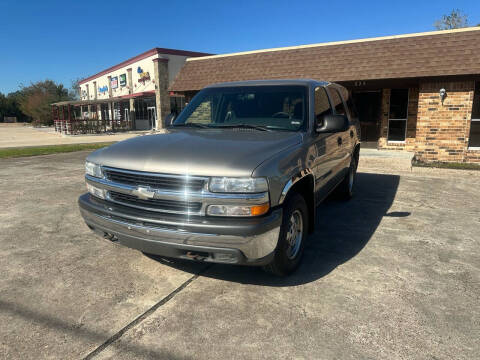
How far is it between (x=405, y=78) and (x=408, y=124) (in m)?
2.82

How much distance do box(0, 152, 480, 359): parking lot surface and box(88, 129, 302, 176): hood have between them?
1.14 m

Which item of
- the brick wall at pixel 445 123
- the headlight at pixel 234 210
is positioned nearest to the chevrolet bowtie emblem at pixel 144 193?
the headlight at pixel 234 210

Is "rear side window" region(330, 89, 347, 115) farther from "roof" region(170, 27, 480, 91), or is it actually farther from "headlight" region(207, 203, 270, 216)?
"roof" region(170, 27, 480, 91)

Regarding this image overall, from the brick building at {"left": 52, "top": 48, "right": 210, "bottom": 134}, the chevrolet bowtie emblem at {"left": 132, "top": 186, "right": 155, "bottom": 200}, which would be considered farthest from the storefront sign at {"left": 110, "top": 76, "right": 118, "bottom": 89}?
the chevrolet bowtie emblem at {"left": 132, "top": 186, "right": 155, "bottom": 200}

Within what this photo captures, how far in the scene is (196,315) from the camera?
2795 mm

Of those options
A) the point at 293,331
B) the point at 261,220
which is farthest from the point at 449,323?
the point at 261,220

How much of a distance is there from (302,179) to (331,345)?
1.50 m

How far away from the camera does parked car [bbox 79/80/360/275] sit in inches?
105

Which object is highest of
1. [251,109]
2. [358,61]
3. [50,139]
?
[358,61]

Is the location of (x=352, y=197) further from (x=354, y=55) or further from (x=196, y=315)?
(x=354, y=55)

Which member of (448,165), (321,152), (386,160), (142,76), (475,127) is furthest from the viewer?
(142,76)

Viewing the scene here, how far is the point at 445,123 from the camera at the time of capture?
36.1 ft

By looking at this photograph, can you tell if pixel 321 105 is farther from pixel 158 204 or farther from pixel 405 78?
pixel 405 78

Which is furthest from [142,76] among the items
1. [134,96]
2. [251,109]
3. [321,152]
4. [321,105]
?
[321,152]
